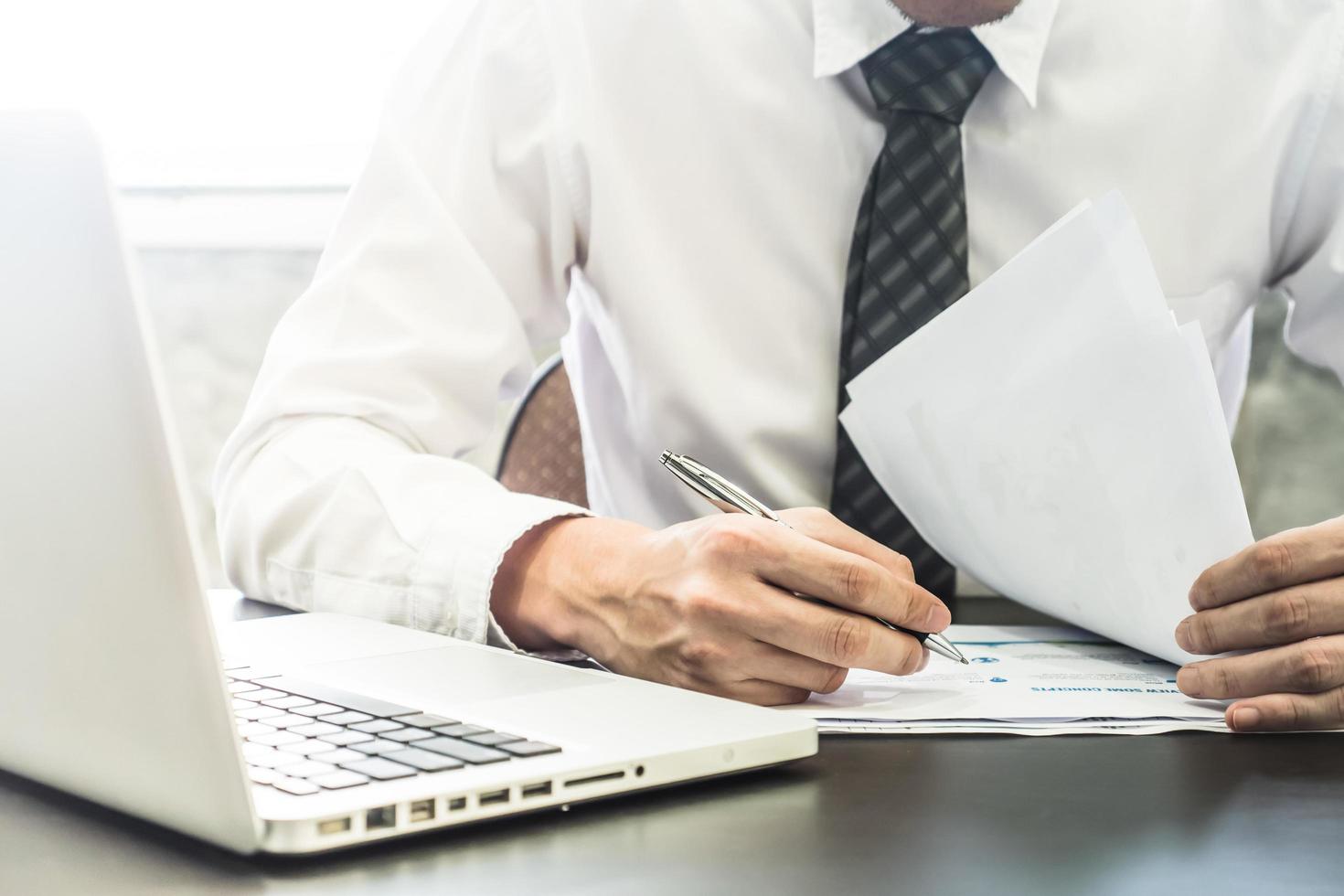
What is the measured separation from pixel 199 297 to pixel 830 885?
188 cm

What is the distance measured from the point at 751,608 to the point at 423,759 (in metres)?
0.20

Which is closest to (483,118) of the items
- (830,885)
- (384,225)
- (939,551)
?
(384,225)

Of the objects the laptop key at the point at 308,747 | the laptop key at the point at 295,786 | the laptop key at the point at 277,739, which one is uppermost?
the laptop key at the point at 277,739

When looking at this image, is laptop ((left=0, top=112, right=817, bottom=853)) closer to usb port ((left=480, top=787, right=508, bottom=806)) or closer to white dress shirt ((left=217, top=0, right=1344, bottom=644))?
usb port ((left=480, top=787, right=508, bottom=806))

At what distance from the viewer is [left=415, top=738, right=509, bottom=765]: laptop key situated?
373mm

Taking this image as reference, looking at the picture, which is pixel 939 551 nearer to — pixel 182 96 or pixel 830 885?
pixel 830 885

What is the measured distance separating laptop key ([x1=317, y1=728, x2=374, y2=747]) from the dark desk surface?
0.05 metres

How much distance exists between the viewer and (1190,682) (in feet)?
1.78

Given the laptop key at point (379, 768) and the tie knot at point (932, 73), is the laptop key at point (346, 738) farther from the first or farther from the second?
the tie knot at point (932, 73)

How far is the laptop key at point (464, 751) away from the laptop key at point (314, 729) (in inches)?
1.5

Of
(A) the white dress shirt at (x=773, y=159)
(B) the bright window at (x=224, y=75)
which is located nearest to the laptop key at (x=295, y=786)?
(A) the white dress shirt at (x=773, y=159)

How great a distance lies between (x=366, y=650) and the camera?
0.58 metres

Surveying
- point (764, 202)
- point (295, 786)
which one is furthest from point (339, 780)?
point (764, 202)

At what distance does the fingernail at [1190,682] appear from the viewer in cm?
54
